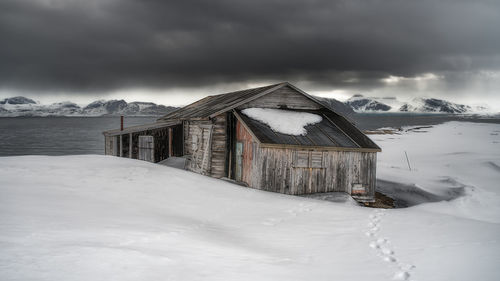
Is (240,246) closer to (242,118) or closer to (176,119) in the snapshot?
(242,118)

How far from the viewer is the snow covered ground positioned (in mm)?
5309

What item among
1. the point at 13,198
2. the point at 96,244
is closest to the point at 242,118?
the point at 13,198

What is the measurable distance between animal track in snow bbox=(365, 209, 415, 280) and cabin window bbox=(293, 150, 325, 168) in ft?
15.1

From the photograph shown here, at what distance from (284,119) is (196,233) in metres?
10.4

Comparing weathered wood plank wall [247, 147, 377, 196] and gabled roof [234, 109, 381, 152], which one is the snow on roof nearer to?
gabled roof [234, 109, 381, 152]

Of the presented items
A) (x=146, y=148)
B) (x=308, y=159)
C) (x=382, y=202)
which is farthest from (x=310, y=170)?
(x=146, y=148)

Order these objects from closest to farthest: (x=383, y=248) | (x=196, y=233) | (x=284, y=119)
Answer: (x=383, y=248) < (x=196, y=233) < (x=284, y=119)

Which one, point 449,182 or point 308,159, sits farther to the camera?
point 449,182

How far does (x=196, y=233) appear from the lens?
7961 mm

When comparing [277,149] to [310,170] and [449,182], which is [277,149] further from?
[449,182]

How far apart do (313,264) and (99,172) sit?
9.79 m

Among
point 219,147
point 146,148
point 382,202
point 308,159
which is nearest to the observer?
point 308,159

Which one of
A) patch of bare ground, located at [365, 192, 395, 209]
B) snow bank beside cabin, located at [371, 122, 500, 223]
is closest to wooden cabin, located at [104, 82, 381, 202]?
patch of bare ground, located at [365, 192, 395, 209]

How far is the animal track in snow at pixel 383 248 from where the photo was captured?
5875 millimetres
